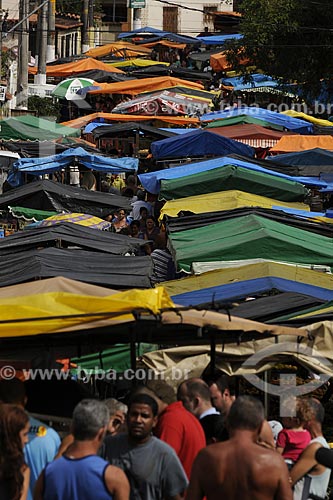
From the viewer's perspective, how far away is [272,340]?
31.3 feet

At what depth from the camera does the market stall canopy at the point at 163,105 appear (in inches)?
1252

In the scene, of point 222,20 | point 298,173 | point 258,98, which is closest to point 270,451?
point 298,173

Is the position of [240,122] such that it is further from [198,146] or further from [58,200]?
[58,200]

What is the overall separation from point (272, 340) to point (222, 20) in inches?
2461

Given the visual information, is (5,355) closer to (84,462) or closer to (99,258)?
(84,462)

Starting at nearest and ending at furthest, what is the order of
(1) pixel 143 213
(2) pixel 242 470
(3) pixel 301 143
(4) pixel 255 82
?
(2) pixel 242 470
(1) pixel 143 213
(3) pixel 301 143
(4) pixel 255 82

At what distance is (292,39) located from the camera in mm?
25547

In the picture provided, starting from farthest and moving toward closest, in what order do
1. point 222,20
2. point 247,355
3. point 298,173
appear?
1. point 222,20
2. point 298,173
3. point 247,355

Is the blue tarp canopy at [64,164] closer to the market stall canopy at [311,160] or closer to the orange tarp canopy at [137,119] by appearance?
the market stall canopy at [311,160]

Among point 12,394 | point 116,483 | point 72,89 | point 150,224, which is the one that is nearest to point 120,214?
point 150,224

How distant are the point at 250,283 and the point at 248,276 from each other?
0.39m

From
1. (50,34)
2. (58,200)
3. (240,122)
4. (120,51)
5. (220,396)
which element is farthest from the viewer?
(120,51)

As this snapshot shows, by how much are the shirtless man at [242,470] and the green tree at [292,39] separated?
19.2 metres

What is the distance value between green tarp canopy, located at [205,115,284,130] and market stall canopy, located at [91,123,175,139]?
Result: 42.9 inches
